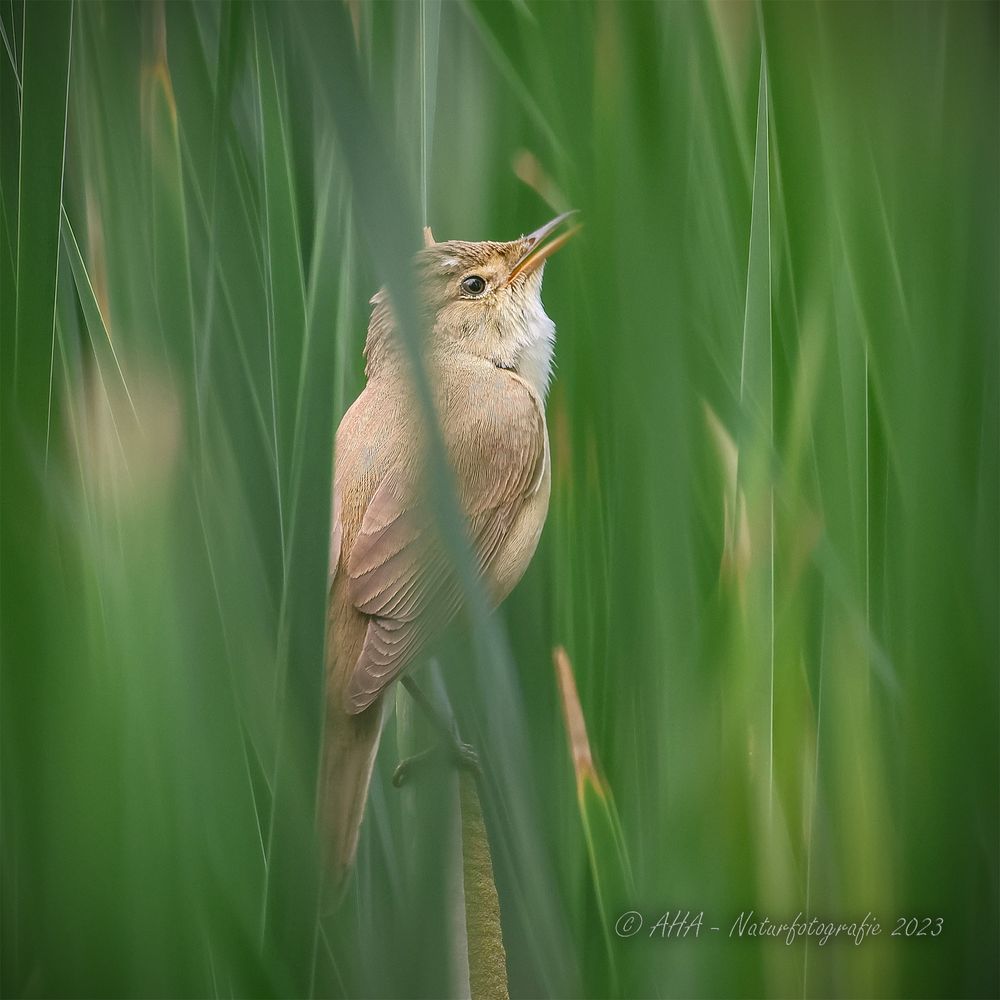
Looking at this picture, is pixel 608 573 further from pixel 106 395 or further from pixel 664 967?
pixel 106 395

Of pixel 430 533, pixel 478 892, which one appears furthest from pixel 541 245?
pixel 478 892

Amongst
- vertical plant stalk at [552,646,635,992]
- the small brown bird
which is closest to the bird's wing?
the small brown bird

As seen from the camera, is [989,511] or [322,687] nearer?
[322,687]

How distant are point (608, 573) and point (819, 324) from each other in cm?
44

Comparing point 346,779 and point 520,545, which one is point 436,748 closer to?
point 346,779

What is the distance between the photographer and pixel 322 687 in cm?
107

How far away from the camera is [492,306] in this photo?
4.03 feet

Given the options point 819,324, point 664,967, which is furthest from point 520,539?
point 664,967

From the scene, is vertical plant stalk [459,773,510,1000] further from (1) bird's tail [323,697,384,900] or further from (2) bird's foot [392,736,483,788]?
(1) bird's tail [323,697,384,900]

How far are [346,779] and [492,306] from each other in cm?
64

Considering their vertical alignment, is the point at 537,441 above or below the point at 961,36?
below

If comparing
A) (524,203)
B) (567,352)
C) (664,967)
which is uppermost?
(524,203)

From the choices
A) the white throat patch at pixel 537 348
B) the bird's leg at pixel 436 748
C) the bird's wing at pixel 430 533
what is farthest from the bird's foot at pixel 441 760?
the white throat patch at pixel 537 348

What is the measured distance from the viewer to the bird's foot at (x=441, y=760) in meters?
1.07
